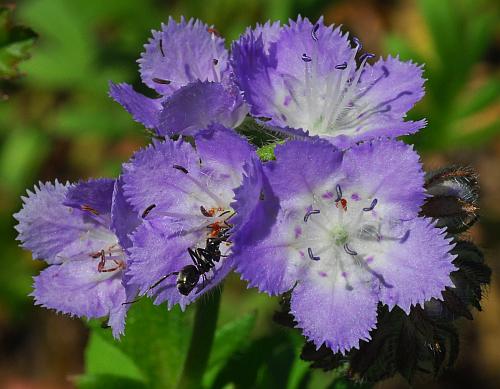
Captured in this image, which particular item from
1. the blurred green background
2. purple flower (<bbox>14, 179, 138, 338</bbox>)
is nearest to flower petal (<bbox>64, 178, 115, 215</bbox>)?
purple flower (<bbox>14, 179, 138, 338</bbox>)

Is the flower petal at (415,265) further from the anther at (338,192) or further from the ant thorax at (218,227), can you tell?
the ant thorax at (218,227)

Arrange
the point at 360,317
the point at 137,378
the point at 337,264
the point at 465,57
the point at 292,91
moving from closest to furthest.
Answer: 1. the point at 360,317
2. the point at 337,264
3. the point at 292,91
4. the point at 137,378
5. the point at 465,57

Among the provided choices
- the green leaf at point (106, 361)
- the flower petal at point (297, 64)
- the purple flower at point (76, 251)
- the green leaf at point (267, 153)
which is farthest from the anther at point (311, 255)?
the green leaf at point (106, 361)

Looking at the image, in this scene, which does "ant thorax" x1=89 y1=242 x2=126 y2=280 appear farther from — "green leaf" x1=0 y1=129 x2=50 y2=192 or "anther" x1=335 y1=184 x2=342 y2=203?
"green leaf" x1=0 y1=129 x2=50 y2=192

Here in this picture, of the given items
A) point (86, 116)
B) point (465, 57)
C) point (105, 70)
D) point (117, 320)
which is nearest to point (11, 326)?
point (86, 116)

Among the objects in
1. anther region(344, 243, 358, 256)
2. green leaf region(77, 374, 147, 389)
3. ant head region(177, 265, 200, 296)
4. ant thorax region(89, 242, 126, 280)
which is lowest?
green leaf region(77, 374, 147, 389)

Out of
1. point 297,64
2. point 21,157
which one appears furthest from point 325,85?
point 21,157

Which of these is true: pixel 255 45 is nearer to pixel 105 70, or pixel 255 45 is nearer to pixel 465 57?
pixel 465 57

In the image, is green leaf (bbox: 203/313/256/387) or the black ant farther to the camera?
green leaf (bbox: 203/313/256/387)
